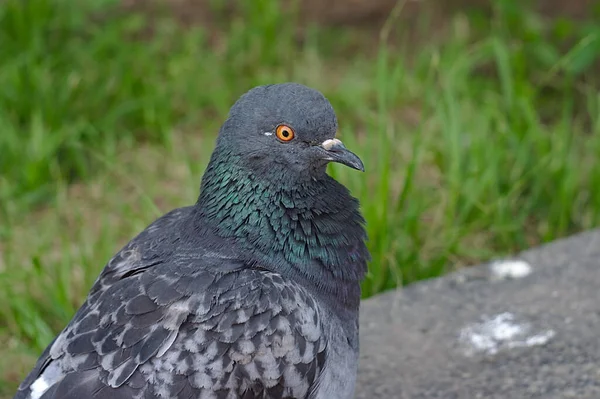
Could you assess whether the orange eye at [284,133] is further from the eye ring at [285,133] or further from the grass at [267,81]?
the grass at [267,81]

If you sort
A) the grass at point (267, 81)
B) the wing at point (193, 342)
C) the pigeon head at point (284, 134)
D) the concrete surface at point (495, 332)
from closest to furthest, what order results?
the wing at point (193, 342) → the pigeon head at point (284, 134) → the concrete surface at point (495, 332) → the grass at point (267, 81)

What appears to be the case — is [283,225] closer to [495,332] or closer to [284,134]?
[284,134]

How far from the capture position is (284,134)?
3533mm

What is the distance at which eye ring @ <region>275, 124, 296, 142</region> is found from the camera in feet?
11.6

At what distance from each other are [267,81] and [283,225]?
10.0 ft

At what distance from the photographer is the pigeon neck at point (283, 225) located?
3.52m

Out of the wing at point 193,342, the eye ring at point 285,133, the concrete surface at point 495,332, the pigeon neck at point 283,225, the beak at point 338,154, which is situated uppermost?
the eye ring at point 285,133

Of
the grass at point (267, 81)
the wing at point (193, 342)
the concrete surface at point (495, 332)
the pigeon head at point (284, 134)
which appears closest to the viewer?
the wing at point (193, 342)

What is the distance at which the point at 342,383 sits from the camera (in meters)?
3.45

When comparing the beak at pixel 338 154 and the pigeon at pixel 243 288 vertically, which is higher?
the beak at pixel 338 154

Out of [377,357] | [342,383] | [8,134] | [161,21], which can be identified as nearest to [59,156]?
[8,134]

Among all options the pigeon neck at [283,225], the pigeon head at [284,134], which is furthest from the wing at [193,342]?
the pigeon head at [284,134]

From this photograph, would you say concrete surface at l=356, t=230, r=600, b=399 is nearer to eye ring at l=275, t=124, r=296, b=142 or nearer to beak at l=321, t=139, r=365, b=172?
beak at l=321, t=139, r=365, b=172

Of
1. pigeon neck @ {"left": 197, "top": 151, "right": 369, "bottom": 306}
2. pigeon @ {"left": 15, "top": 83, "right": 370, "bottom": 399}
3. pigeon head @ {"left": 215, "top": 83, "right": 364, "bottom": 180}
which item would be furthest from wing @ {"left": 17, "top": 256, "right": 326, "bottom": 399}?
pigeon head @ {"left": 215, "top": 83, "right": 364, "bottom": 180}
